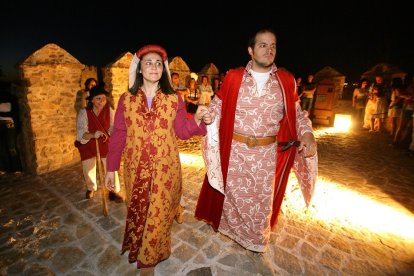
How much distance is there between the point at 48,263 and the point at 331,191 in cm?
497

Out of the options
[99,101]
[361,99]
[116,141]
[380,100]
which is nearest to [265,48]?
[116,141]

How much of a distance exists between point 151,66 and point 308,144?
1.89 meters

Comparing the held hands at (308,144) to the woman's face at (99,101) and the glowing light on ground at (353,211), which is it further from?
the woman's face at (99,101)

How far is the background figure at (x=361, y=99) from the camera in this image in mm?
10954

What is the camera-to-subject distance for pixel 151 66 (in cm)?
230

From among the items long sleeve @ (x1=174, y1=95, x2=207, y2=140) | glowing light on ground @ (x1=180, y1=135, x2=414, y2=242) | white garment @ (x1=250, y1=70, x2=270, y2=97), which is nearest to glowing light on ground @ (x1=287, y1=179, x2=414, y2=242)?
glowing light on ground @ (x1=180, y1=135, x2=414, y2=242)

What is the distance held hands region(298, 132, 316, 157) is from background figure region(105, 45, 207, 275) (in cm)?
122

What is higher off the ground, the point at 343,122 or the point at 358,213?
the point at 343,122

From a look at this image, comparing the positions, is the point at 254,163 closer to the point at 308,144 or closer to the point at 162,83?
the point at 308,144

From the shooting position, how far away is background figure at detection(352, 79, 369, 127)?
431 inches

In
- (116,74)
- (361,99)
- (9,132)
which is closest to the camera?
(9,132)

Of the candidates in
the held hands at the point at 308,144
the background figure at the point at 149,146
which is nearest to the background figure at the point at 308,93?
the held hands at the point at 308,144

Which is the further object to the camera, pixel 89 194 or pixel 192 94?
pixel 192 94

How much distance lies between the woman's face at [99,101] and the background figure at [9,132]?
118 inches
